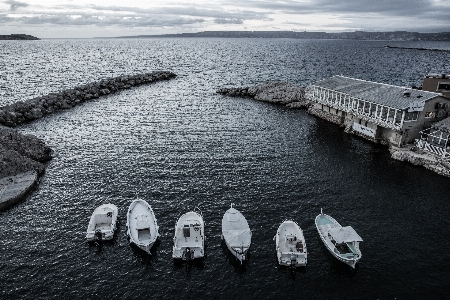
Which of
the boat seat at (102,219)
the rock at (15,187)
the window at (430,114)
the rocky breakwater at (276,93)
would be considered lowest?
Result: the boat seat at (102,219)

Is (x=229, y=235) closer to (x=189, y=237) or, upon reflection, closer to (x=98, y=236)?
(x=189, y=237)

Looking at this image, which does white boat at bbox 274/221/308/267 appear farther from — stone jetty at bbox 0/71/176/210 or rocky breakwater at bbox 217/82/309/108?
rocky breakwater at bbox 217/82/309/108

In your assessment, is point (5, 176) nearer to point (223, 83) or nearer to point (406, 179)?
point (406, 179)

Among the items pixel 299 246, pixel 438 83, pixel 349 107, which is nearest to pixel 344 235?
pixel 299 246

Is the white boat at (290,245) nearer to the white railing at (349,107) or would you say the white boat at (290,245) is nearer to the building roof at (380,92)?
the white railing at (349,107)

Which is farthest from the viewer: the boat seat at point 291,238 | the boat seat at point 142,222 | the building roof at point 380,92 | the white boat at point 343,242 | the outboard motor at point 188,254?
the building roof at point 380,92

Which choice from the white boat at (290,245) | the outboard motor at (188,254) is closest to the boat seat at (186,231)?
the outboard motor at (188,254)

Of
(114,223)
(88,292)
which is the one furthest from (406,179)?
(88,292)

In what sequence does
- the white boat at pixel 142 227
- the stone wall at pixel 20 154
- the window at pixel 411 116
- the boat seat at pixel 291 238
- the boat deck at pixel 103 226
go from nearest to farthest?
the white boat at pixel 142 227
the boat seat at pixel 291 238
the boat deck at pixel 103 226
the stone wall at pixel 20 154
the window at pixel 411 116
